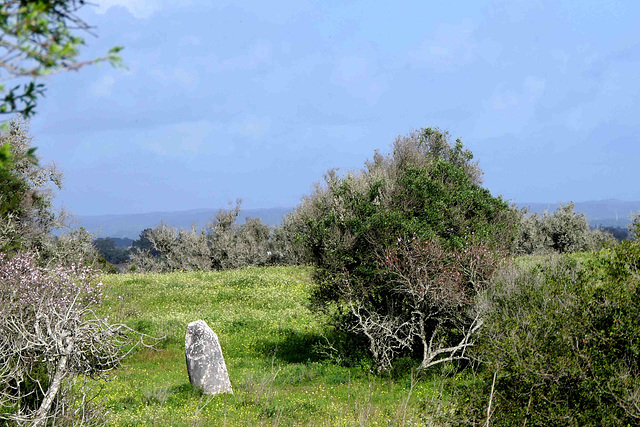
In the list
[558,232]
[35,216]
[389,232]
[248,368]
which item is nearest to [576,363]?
[389,232]

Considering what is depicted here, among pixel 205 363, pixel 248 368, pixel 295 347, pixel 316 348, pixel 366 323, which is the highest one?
pixel 366 323

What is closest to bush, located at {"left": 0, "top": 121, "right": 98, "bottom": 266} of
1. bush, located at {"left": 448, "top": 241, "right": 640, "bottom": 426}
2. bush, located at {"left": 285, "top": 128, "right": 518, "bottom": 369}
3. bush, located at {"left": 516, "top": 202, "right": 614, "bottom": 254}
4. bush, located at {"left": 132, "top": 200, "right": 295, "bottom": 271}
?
bush, located at {"left": 132, "top": 200, "right": 295, "bottom": 271}

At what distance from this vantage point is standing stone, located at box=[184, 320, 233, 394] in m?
16.2

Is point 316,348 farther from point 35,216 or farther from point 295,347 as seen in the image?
point 35,216

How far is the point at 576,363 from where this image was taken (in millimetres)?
8797

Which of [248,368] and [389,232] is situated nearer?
[389,232]

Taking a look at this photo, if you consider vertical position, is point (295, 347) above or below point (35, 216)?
below

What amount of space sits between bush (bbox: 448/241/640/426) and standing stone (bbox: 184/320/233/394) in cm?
812

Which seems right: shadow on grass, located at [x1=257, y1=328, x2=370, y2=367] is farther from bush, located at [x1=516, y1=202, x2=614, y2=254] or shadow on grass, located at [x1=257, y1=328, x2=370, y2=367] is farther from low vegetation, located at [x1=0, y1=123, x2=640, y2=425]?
bush, located at [x1=516, y1=202, x2=614, y2=254]

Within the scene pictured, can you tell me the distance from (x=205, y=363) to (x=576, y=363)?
10.6m

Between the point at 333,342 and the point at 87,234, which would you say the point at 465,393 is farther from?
the point at 87,234

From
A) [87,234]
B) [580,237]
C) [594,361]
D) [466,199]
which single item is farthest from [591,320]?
[580,237]

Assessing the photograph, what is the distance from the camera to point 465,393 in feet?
33.6

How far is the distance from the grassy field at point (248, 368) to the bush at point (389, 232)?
87.1 inches
